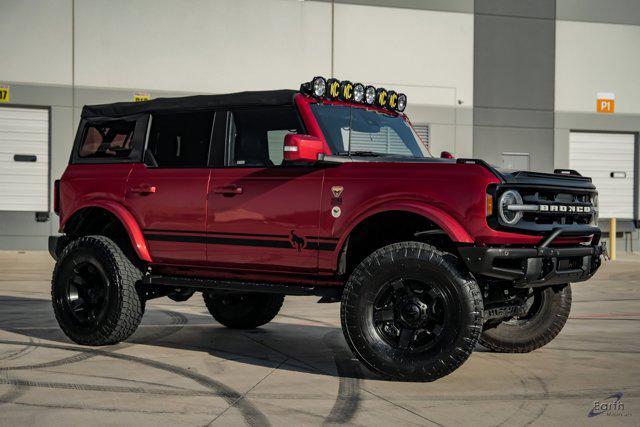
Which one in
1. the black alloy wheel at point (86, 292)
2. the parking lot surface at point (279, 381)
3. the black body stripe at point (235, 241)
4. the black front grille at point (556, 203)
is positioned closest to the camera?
the parking lot surface at point (279, 381)

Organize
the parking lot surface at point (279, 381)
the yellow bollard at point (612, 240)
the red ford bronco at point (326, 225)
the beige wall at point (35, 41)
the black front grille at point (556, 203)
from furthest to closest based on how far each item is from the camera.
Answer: the yellow bollard at point (612, 240) < the beige wall at point (35, 41) < the black front grille at point (556, 203) < the red ford bronco at point (326, 225) < the parking lot surface at point (279, 381)

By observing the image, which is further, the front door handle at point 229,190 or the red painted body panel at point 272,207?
the front door handle at point 229,190

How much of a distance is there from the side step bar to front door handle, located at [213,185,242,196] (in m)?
0.70

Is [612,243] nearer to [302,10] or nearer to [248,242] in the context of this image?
[302,10]

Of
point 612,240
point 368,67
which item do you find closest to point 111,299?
point 368,67

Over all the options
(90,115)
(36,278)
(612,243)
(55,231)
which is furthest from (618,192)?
(90,115)

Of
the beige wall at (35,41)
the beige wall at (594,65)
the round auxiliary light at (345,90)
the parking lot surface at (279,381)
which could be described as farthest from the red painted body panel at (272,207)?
the beige wall at (594,65)

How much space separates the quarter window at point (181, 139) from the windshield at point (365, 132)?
104 centimetres

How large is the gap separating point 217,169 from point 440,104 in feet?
56.1

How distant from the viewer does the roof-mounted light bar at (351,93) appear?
7.20m

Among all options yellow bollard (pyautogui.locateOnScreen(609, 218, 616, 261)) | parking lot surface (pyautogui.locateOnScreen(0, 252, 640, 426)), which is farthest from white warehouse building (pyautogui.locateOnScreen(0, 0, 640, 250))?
parking lot surface (pyautogui.locateOnScreen(0, 252, 640, 426))

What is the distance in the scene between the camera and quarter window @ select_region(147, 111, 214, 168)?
7.64 metres

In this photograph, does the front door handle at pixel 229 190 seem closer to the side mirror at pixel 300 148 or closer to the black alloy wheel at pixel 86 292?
the side mirror at pixel 300 148

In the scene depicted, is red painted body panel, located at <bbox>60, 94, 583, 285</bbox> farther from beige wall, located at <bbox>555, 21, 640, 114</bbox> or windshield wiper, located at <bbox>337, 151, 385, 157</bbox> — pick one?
beige wall, located at <bbox>555, 21, 640, 114</bbox>
